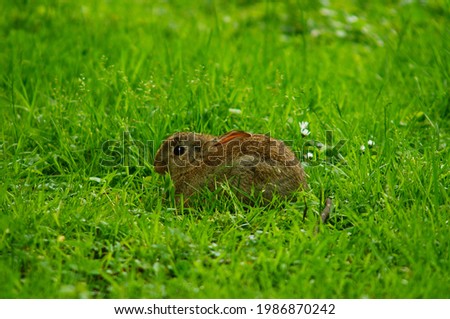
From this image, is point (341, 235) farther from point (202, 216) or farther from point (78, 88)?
point (78, 88)

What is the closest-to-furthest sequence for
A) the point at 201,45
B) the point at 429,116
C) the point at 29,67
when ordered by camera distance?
the point at 429,116 < the point at 29,67 < the point at 201,45

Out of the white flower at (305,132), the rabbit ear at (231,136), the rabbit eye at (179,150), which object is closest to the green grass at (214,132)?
the white flower at (305,132)

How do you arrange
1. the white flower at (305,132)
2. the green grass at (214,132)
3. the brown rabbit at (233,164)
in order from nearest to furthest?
the green grass at (214,132)
the brown rabbit at (233,164)
the white flower at (305,132)

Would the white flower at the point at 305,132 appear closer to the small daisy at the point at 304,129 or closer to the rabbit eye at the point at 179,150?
the small daisy at the point at 304,129

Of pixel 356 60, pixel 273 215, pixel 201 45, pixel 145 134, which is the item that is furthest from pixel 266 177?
pixel 356 60

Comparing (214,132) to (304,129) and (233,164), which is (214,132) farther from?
(233,164)
